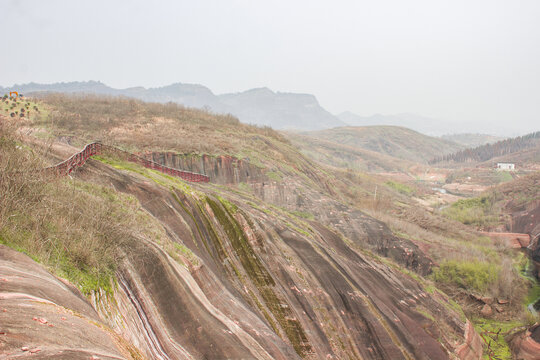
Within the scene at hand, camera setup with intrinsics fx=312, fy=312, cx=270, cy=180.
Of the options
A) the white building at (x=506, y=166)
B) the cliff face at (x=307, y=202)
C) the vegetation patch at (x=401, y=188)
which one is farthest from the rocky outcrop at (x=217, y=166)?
the white building at (x=506, y=166)

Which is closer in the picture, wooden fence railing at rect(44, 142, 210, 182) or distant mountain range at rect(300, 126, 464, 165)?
wooden fence railing at rect(44, 142, 210, 182)

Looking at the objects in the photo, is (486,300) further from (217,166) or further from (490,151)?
(490,151)

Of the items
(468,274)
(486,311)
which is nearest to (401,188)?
(468,274)

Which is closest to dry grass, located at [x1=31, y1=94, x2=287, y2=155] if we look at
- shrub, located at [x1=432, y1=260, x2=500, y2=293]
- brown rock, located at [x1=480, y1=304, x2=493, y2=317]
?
shrub, located at [x1=432, y1=260, x2=500, y2=293]

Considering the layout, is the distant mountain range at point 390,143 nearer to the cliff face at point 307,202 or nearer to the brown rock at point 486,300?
the cliff face at point 307,202

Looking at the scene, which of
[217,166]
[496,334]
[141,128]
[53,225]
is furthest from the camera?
[141,128]

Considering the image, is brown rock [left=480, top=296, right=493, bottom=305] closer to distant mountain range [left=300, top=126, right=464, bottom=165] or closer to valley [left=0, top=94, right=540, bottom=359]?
valley [left=0, top=94, right=540, bottom=359]

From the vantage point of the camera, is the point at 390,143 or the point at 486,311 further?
the point at 390,143

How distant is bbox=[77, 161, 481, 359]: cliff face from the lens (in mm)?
6723

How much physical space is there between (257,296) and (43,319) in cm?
751

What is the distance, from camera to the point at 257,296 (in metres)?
10.4

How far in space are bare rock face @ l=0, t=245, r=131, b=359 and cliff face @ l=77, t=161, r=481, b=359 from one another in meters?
1.16

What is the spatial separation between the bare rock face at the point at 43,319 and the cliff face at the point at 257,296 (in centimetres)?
116

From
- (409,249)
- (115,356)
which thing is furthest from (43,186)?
(409,249)
